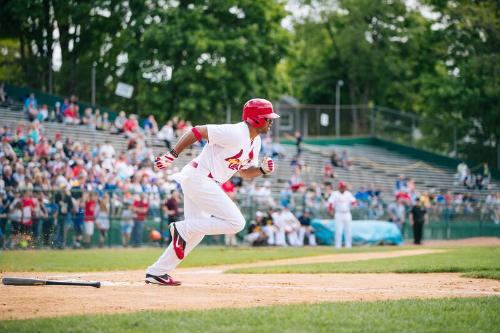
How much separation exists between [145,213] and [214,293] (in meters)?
15.1

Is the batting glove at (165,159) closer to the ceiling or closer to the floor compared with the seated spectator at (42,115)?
closer to the floor

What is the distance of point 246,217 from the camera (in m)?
27.2

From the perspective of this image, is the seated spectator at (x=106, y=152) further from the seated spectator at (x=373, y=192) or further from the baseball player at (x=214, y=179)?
the baseball player at (x=214, y=179)

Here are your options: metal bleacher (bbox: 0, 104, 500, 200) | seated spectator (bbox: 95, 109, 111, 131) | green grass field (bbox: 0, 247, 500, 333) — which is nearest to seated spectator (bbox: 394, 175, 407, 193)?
metal bleacher (bbox: 0, 104, 500, 200)

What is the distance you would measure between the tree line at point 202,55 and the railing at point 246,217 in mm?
12188

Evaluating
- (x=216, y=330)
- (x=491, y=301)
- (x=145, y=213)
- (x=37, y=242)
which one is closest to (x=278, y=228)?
(x=145, y=213)

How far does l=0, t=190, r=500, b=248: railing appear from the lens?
870 inches

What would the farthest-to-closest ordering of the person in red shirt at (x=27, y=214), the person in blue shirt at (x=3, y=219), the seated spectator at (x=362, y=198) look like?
the seated spectator at (x=362, y=198) → the person in red shirt at (x=27, y=214) → the person in blue shirt at (x=3, y=219)

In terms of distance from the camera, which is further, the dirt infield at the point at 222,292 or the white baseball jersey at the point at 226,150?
the white baseball jersey at the point at 226,150

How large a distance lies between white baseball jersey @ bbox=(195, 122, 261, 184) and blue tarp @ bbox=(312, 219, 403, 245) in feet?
60.3

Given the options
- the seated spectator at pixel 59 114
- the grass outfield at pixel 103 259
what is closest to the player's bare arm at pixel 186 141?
the grass outfield at pixel 103 259

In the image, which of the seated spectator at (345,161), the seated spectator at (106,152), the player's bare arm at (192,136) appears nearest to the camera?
the player's bare arm at (192,136)

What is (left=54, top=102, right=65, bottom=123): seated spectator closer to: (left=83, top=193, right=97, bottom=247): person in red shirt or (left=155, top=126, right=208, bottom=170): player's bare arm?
(left=83, top=193, right=97, bottom=247): person in red shirt

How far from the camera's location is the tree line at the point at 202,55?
4031cm
